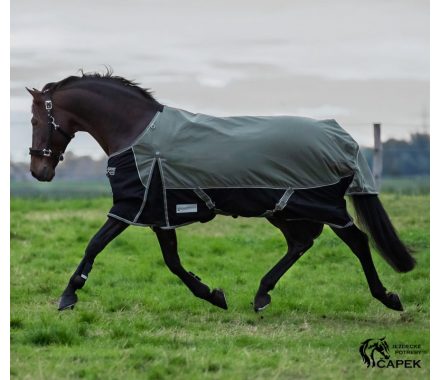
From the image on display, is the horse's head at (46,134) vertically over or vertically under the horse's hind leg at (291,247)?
over

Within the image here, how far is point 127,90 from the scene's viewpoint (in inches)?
267

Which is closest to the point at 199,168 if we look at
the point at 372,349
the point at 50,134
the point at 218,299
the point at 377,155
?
the point at 218,299

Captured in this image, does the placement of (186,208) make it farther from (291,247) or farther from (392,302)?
(392,302)

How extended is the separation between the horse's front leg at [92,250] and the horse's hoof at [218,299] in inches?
40.0

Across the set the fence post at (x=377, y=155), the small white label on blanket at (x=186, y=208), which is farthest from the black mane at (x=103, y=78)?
the fence post at (x=377, y=155)

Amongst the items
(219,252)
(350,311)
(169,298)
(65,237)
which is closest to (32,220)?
(65,237)

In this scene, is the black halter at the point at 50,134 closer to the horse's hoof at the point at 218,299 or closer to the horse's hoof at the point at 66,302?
the horse's hoof at the point at 66,302

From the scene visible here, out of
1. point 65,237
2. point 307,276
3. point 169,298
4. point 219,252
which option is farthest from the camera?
point 65,237

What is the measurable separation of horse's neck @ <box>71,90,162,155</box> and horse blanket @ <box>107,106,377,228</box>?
95 mm

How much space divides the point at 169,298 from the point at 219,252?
2345 millimetres

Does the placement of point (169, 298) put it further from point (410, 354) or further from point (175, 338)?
point (410, 354)

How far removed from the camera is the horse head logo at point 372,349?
5.57 meters

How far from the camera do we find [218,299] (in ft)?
22.8

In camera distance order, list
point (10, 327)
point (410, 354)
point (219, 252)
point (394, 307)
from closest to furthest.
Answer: point (410, 354), point (10, 327), point (394, 307), point (219, 252)
